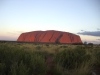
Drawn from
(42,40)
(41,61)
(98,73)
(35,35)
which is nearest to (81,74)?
(98,73)

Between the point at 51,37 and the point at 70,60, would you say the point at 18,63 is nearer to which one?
the point at 70,60

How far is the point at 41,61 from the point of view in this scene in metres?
4.75

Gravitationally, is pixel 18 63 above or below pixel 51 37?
above

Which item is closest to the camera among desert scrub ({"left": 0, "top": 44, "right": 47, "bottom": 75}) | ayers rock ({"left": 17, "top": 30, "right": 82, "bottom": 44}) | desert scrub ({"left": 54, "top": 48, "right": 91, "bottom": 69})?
desert scrub ({"left": 0, "top": 44, "right": 47, "bottom": 75})

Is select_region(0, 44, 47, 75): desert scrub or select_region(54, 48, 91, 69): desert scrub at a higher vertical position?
select_region(0, 44, 47, 75): desert scrub

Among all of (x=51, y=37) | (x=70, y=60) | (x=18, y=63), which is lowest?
(x=51, y=37)

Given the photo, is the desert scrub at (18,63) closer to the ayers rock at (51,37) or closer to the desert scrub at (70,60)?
the desert scrub at (70,60)

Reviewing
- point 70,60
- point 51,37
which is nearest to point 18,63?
point 70,60

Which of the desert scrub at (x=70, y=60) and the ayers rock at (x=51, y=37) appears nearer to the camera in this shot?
the desert scrub at (x=70, y=60)

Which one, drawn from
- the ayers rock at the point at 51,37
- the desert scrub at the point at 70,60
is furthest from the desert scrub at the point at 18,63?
the ayers rock at the point at 51,37

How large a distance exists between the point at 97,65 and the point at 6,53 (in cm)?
546

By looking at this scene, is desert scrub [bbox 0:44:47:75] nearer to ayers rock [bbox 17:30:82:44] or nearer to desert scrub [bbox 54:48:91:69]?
desert scrub [bbox 54:48:91:69]

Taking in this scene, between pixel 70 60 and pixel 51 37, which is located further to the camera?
pixel 51 37

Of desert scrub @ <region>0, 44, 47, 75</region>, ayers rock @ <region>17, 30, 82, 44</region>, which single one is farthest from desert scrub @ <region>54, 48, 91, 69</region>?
ayers rock @ <region>17, 30, 82, 44</region>
